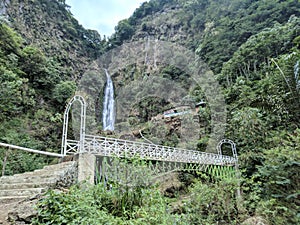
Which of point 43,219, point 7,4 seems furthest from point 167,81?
point 43,219

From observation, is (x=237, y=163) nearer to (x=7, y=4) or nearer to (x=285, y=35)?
(x=285, y=35)

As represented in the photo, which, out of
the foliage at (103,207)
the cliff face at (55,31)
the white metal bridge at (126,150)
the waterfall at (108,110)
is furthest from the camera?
the waterfall at (108,110)

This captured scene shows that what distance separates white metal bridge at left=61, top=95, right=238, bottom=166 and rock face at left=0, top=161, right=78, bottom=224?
0.93 metres

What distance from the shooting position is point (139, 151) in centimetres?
728

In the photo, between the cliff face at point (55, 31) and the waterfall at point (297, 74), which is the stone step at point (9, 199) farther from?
the cliff face at point (55, 31)

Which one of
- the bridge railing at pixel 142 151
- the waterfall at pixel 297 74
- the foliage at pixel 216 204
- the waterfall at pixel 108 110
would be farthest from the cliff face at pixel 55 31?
the foliage at pixel 216 204

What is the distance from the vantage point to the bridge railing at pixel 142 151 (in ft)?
17.6

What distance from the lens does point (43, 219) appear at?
2.00 metres

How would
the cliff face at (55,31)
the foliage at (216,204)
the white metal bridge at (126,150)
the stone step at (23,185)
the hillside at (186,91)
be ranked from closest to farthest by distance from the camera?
the stone step at (23,185) < the foliage at (216,204) < the hillside at (186,91) < the white metal bridge at (126,150) < the cliff face at (55,31)

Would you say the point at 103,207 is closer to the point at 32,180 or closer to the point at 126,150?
the point at 32,180

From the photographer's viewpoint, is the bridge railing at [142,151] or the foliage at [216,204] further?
the bridge railing at [142,151]

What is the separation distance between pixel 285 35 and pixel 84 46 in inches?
976

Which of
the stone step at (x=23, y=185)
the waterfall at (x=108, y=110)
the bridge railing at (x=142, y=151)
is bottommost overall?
the stone step at (x=23, y=185)

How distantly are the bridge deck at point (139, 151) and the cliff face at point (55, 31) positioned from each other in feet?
54.8
